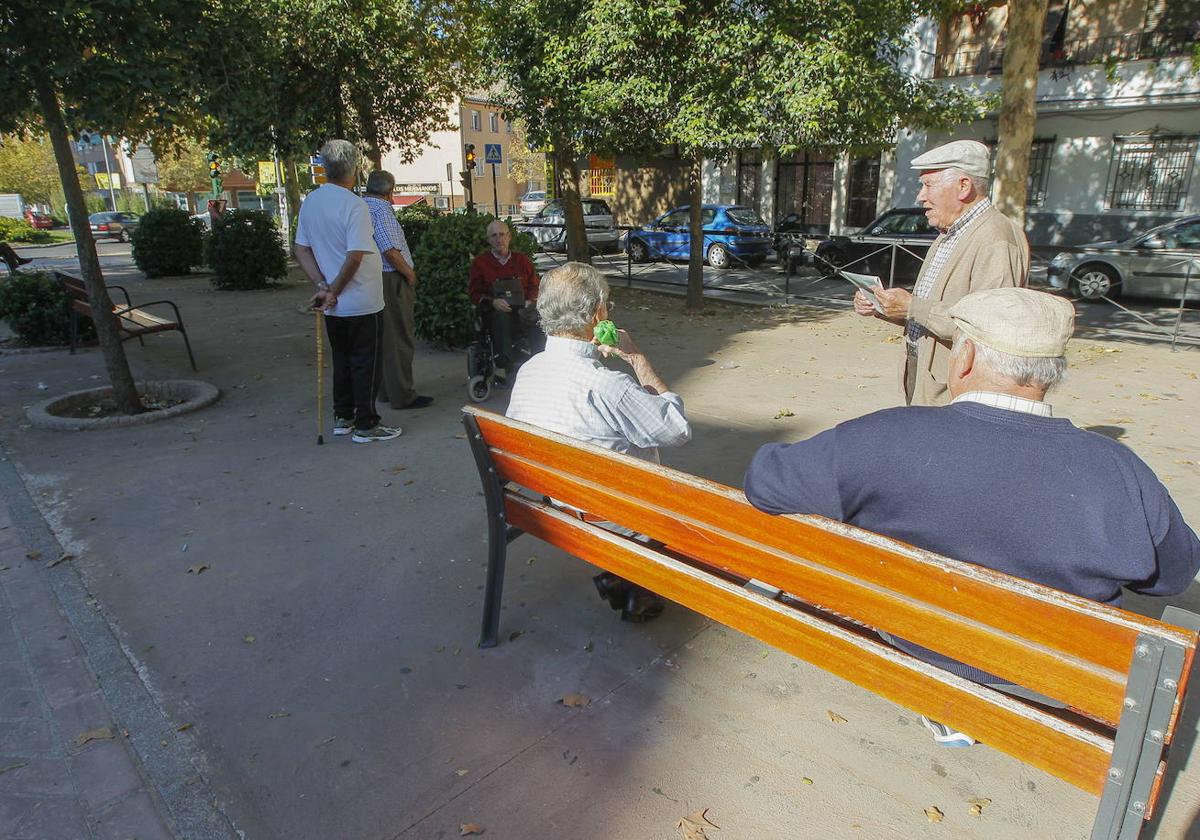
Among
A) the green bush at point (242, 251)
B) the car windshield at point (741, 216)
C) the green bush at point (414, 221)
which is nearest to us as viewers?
the green bush at point (414, 221)

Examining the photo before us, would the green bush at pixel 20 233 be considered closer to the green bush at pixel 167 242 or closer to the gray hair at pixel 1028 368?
the green bush at pixel 167 242

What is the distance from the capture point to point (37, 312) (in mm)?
8602

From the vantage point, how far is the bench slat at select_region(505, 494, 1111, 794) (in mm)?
1621

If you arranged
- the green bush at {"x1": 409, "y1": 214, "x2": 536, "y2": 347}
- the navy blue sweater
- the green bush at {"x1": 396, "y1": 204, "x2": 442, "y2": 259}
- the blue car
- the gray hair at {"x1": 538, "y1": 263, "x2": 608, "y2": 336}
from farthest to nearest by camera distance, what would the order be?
the blue car, the green bush at {"x1": 396, "y1": 204, "x2": 442, "y2": 259}, the green bush at {"x1": 409, "y1": 214, "x2": 536, "y2": 347}, the gray hair at {"x1": 538, "y1": 263, "x2": 608, "y2": 336}, the navy blue sweater

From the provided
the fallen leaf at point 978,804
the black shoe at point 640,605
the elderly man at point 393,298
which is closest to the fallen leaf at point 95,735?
the black shoe at point 640,605

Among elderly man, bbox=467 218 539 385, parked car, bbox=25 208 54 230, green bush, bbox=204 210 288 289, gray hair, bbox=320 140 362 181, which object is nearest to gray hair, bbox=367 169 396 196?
gray hair, bbox=320 140 362 181

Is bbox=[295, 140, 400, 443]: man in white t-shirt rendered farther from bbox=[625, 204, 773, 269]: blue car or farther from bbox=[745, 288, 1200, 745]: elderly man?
bbox=[625, 204, 773, 269]: blue car

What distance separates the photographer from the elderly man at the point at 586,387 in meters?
2.66

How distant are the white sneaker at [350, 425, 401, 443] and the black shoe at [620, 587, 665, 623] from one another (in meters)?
2.79

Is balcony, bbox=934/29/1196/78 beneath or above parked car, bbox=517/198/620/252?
above

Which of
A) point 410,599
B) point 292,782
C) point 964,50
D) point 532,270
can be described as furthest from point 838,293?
point 292,782

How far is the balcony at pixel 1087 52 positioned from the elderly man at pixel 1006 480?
20.6 meters

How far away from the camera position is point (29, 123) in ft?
20.1

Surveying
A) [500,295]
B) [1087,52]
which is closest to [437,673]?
[500,295]
